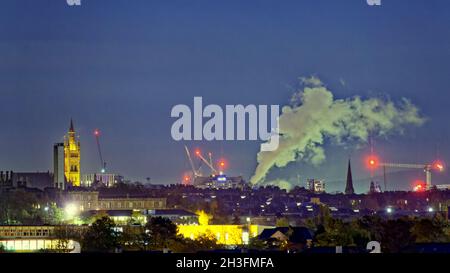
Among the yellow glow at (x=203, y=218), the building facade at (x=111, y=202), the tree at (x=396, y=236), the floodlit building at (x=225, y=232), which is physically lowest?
the tree at (x=396, y=236)

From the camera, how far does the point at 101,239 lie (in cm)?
8094

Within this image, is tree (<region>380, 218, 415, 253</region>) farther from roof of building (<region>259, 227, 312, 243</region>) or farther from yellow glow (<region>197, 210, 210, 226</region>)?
yellow glow (<region>197, 210, 210, 226</region>)

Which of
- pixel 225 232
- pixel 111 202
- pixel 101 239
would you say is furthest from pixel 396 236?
pixel 111 202

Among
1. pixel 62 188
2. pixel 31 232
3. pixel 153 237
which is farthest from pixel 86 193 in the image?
pixel 153 237

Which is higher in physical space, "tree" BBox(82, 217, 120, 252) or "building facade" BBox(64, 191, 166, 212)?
"building facade" BBox(64, 191, 166, 212)

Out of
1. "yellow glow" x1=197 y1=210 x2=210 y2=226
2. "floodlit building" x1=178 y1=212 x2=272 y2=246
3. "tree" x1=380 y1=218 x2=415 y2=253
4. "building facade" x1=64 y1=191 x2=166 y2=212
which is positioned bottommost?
"tree" x1=380 y1=218 x2=415 y2=253

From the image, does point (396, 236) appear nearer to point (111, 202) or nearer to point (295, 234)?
point (295, 234)

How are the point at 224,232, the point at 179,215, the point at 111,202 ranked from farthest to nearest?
the point at 111,202
the point at 179,215
the point at 224,232

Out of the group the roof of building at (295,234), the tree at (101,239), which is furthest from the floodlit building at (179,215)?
the tree at (101,239)

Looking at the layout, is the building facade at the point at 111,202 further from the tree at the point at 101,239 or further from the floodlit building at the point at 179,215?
the tree at the point at 101,239

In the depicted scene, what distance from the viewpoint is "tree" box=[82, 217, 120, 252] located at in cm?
7850

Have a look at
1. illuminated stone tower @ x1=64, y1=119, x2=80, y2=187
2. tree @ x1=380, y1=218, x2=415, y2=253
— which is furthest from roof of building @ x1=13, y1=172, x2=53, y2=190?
tree @ x1=380, y1=218, x2=415, y2=253

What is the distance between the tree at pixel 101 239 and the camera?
3091 inches
